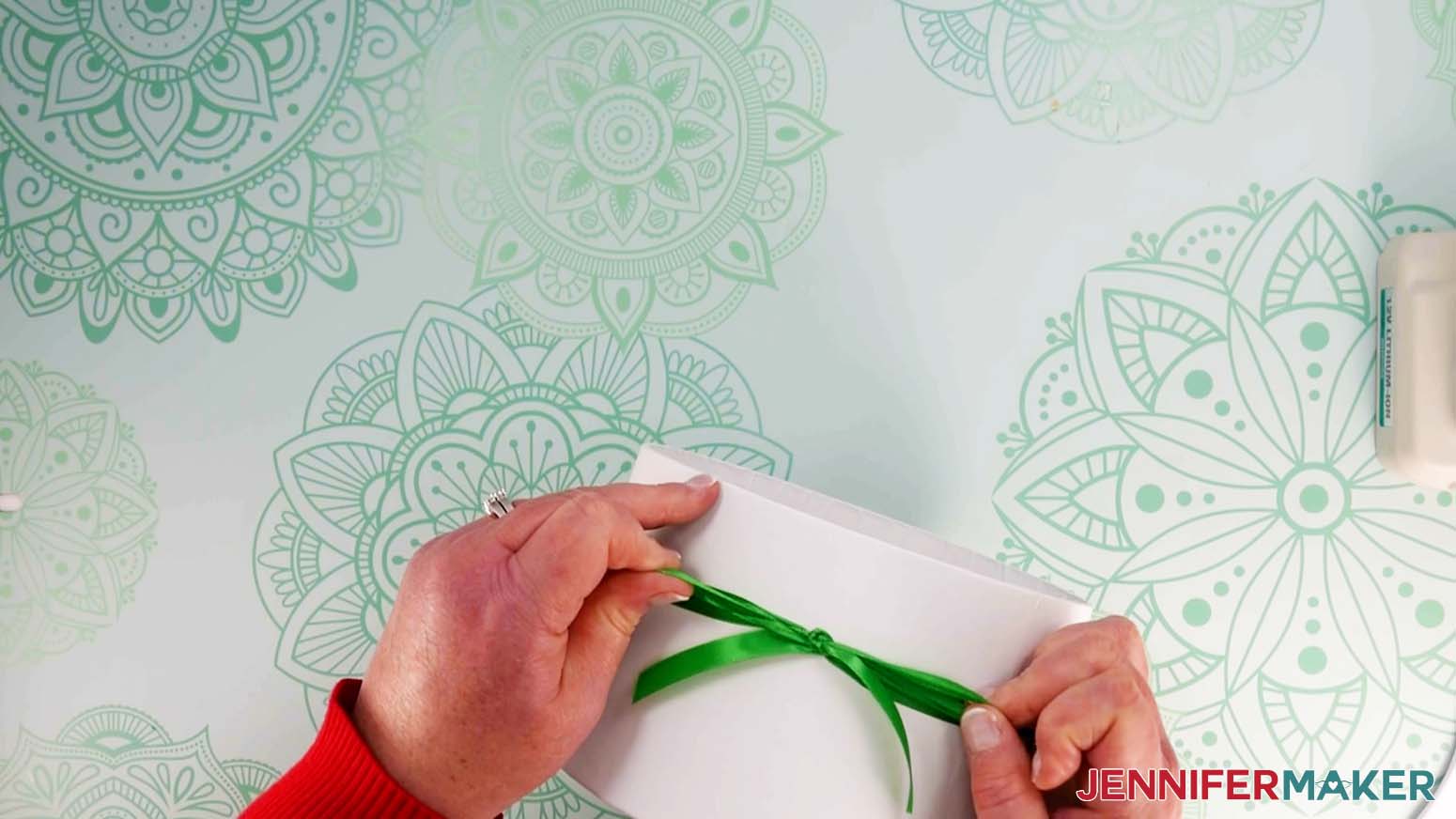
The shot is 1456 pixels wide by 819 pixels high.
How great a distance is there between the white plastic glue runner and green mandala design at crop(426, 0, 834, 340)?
1.72 feet

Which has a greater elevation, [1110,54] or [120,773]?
[1110,54]

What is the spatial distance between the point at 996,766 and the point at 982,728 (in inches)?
1.2

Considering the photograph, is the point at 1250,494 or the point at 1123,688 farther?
the point at 1250,494

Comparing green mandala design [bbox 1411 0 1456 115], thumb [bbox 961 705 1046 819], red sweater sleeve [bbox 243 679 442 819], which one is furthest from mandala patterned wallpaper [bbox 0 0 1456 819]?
thumb [bbox 961 705 1046 819]

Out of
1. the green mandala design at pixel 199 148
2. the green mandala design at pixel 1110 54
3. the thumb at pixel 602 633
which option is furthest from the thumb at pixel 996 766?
the green mandala design at pixel 199 148

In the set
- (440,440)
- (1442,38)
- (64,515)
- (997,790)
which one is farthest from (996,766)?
(64,515)

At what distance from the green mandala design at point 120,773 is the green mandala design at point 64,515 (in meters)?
0.09

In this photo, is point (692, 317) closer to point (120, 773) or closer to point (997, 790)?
point (997, 790)

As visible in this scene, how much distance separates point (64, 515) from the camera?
103 centimetres

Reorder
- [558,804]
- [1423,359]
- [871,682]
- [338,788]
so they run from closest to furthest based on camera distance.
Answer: [871,682] → [338,788] → [1423,359] → [558,804]

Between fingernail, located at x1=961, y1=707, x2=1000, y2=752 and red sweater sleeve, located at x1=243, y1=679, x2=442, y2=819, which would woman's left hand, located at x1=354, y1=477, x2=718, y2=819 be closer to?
red sweater sleeve, located at x1=243, y1=679, x2=442, y2=819

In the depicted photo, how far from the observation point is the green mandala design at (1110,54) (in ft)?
3.17

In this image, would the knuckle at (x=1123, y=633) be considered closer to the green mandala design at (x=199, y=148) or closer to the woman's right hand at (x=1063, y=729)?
the woman's right hand at (x=1063, y=729)

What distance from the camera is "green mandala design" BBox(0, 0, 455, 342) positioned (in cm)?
101
